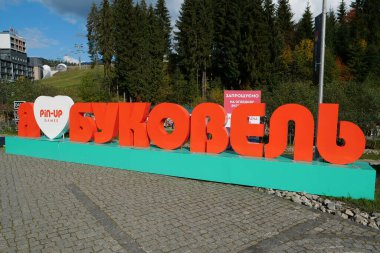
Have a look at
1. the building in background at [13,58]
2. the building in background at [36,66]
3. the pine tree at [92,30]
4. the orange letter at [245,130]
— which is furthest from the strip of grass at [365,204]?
the building in background at [36,66]

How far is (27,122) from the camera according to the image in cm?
1339

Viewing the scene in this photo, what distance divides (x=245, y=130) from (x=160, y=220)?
12.8ft

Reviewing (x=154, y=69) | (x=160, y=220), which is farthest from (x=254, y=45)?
(x=160, y=220)

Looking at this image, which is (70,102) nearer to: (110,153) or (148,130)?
(110,153)

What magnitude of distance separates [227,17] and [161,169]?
4131cm

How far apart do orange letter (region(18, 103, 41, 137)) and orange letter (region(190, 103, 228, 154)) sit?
769 centimetres

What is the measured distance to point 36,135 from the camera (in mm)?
13391

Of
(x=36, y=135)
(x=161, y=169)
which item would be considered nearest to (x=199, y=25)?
(x=36, y=135)

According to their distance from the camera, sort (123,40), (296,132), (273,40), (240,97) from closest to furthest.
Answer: (296,132), (240,97), (273,40), (123,40)

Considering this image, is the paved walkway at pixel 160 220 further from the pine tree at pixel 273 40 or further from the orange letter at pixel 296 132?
the pine tree at pixel 273 40

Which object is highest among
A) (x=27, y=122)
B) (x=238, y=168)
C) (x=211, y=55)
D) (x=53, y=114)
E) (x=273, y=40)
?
(x=273, y=40)

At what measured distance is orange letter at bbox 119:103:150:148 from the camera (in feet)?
34.4

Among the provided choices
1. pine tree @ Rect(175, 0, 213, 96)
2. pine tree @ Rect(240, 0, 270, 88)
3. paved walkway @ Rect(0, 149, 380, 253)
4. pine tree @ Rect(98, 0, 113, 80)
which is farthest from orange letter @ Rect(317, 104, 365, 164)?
pine tree @ Rect(98, 0, 113, 80)

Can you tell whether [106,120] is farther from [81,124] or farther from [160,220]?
[160,220]
